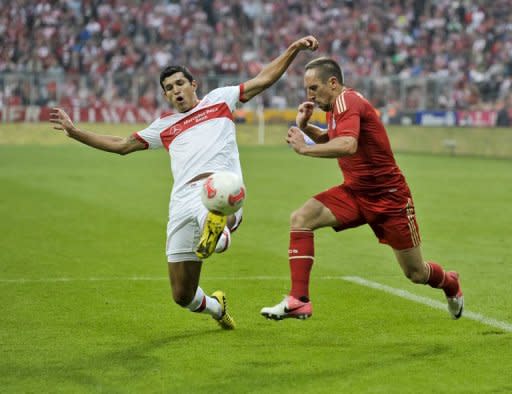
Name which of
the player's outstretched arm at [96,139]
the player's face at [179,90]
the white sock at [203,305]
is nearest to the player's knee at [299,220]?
the white sock at [203,305]

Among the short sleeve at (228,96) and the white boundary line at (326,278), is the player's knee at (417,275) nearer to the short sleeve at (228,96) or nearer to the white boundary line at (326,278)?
the white boundary line at (326,278)

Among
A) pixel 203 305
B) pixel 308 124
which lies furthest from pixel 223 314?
pixel 308 124

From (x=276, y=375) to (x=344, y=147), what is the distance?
1580 mm

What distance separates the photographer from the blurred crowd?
37.9m

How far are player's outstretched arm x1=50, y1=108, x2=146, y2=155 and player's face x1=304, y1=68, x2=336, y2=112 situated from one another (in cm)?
141

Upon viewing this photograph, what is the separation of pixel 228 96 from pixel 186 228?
3.65ft

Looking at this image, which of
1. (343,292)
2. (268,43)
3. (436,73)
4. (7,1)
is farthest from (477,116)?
(343,292)

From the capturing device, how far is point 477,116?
32719 millimetres

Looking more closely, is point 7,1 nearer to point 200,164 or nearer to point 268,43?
point 268,43

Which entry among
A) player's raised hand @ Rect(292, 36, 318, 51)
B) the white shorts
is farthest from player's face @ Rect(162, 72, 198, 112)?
player's raised hand @ Rect(292, 36, 318, 51)

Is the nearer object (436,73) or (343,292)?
(343,292)

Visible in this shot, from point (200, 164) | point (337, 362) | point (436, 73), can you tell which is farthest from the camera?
point (436, 73)

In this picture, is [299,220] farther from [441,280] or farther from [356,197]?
[441,280]

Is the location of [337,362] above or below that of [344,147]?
below
